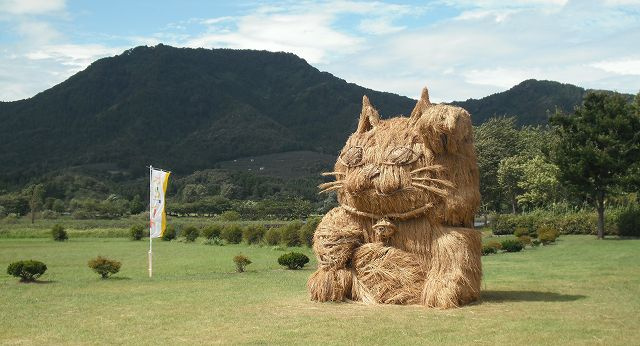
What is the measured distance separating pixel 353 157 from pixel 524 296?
466 centimetres

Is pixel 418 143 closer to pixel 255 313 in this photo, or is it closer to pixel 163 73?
pixel 255 313

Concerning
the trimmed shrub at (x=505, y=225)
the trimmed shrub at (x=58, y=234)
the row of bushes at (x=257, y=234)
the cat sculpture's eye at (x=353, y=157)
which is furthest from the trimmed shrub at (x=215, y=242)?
the cat sculpture's eye at (x=353, y=157)

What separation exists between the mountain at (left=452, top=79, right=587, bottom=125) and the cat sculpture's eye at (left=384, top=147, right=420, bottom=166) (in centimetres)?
11428

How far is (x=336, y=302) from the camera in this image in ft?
45.2

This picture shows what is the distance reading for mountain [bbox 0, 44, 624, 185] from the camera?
140875mm

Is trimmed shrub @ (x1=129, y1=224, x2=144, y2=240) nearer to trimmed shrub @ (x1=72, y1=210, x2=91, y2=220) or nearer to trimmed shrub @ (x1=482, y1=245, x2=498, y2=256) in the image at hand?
trimmed shrub @ (x1=482, y1=245, x2=498, y2=256)

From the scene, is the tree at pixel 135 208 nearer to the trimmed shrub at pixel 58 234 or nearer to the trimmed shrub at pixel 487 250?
the trimmed shrub at pixel 58 234

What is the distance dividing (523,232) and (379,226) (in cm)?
2947

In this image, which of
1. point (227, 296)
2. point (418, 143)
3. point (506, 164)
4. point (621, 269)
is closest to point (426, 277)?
point (418, 143)

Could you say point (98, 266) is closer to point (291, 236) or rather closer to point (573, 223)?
point (291, 236)

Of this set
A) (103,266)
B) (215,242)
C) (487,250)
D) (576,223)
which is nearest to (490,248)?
(487,250)

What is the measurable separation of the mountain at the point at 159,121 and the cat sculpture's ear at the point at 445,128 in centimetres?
12703

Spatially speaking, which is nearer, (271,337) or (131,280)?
(271,337)

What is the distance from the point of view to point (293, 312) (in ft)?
42.6
